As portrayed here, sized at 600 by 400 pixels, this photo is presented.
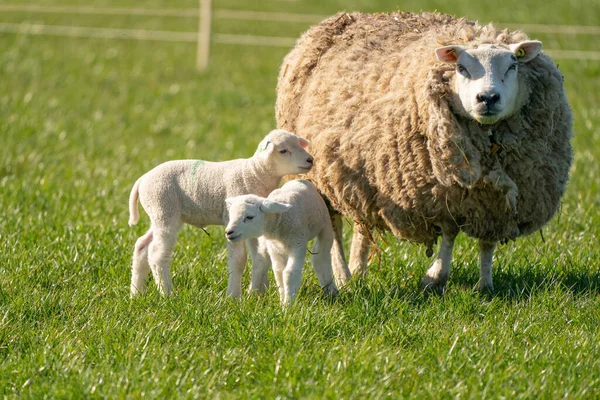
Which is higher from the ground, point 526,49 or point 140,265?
point 526,49

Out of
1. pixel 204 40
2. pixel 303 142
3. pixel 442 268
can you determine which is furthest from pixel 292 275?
pixel 204 40

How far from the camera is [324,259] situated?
5.18 meters

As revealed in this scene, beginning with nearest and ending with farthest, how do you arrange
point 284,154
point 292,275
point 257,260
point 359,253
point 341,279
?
point 292,275, point 284,154, point 257,260, point 341,279, point 359,253

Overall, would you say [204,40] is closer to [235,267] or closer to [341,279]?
[341,279]

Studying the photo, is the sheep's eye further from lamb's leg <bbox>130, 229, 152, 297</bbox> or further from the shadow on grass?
lamb's leg <bbox>130, 229, 152, 297</bbox>

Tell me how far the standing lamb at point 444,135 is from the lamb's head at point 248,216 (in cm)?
80

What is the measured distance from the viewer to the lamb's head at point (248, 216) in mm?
4625

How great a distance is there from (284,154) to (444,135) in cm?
85

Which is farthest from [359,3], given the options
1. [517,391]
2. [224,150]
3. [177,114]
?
[517,391]

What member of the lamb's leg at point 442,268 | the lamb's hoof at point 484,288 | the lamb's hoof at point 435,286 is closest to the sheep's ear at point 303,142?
the lamb's leg at point 442,268

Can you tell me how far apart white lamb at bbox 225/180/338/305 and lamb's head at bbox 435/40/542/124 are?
3.11ft

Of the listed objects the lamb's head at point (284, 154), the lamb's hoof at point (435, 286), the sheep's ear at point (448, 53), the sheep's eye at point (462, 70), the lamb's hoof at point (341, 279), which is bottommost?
the lamb's hoof at point (341, 279)

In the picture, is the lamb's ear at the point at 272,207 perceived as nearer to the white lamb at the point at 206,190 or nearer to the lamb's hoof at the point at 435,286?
the white lamb at the point at 206,190

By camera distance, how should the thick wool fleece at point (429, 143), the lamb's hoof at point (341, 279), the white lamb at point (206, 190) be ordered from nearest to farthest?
the thick wool fleece at point (429, 143) → the white lamb at point (206, 190) → the lamb's hoof at point (341, 279)
